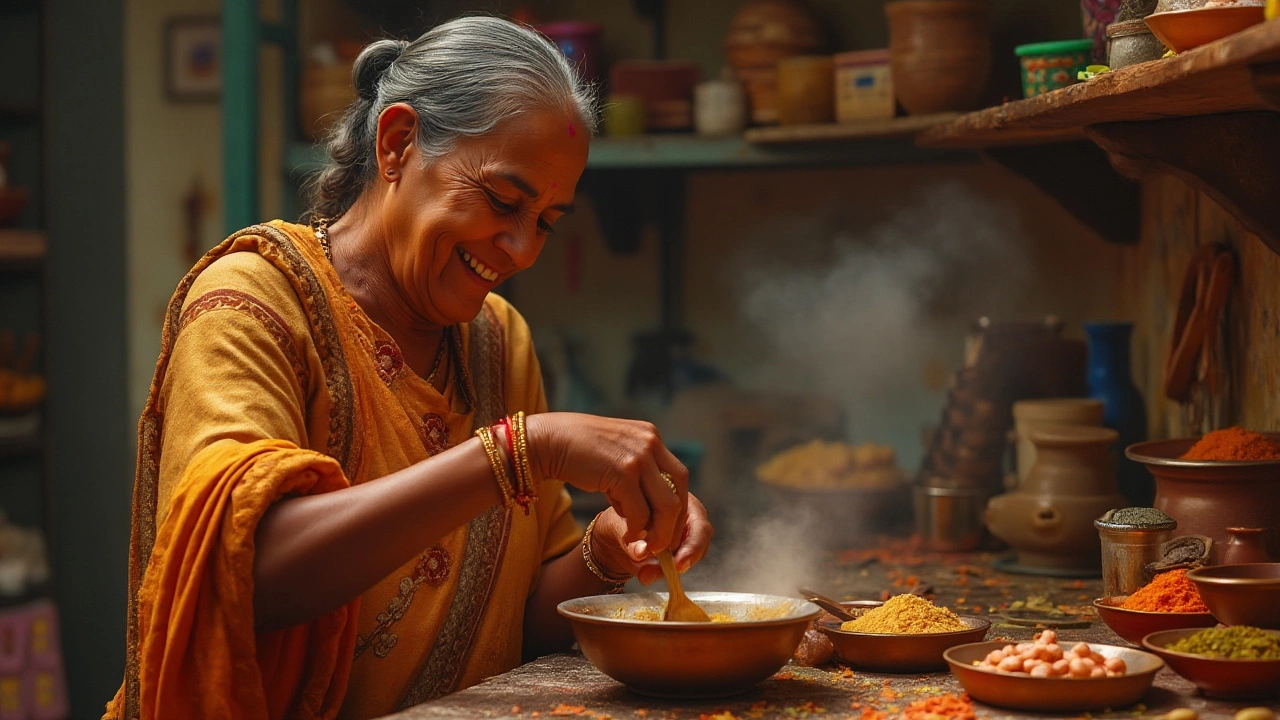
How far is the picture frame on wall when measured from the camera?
18.8 ft

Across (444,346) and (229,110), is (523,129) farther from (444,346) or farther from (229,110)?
(229,110)

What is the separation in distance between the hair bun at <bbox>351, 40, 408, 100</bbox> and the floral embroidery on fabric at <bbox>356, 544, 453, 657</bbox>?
815mm

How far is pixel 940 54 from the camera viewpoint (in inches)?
153

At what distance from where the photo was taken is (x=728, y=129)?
4.37m

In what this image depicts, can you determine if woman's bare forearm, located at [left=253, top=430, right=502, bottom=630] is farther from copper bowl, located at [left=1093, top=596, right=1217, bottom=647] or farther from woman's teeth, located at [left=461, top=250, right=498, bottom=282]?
copper bowl, located at [left=1093, top=596, right=1217, bottom=647]

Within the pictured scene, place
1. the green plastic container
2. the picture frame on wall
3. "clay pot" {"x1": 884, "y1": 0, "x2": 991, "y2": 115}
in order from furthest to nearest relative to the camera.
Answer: the picture frame on wall
"clay pot" {"x1": 884, "y1": 0, "x2": 991, "y2": 115}
the green plastic container

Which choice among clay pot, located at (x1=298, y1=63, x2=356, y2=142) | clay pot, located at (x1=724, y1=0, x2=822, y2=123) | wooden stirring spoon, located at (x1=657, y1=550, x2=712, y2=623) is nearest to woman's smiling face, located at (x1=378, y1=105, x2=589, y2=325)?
wooden stirring spoon, located at (x1=657, y1=550, x2=712, y2=623)

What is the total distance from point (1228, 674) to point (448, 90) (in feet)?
4.71

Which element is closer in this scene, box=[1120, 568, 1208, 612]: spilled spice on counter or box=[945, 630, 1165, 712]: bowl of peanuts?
box=[945, 630, 1165, 712]: bowl of peanuts

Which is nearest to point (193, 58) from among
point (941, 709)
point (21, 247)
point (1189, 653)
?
point (21, 247)

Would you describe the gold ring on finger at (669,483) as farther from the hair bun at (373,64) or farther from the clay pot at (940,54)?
the clay pot at (940,54)

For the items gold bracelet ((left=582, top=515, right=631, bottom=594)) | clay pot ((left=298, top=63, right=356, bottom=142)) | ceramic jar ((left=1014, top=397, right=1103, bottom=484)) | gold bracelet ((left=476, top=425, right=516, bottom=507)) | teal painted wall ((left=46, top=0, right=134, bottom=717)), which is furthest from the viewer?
teal painted wall ((left=46, top=0, right=134, bottom=717))

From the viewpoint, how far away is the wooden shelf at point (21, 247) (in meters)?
5.11

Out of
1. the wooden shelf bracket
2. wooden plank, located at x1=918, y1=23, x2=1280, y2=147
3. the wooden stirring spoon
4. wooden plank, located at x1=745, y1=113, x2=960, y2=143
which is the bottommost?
the wooden stirring spoon
